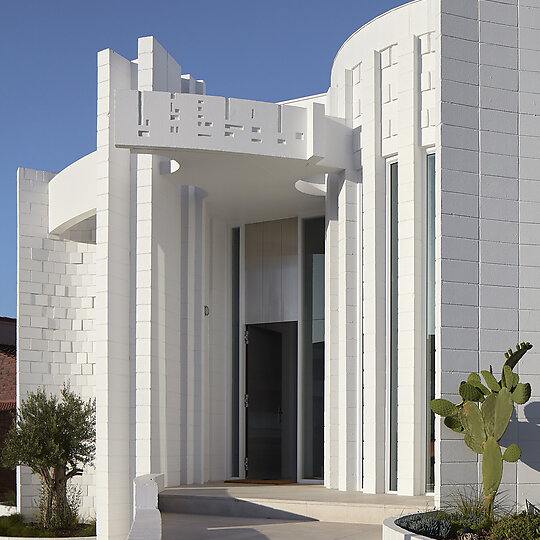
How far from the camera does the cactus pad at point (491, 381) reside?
829cm

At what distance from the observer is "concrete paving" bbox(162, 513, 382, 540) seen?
29.9 ft

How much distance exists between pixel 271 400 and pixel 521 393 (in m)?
7.51

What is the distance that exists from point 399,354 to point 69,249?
772 centimetres

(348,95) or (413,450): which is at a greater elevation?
(348,95)

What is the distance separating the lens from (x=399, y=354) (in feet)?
37.1

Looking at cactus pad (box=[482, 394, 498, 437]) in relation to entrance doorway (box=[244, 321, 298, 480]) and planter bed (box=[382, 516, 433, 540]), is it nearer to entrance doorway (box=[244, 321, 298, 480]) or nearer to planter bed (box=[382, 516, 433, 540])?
planter bed (box=[382, 516, 433, 540])

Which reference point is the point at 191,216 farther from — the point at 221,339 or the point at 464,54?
the point at 464,54

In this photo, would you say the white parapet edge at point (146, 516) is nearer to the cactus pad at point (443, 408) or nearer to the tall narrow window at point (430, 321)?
the cactus pad at point (443, 408)

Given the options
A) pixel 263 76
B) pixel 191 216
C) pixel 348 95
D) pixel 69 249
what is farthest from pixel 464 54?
pixel 69 249

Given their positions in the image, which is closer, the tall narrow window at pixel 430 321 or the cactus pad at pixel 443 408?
the cactus pad at pixel 443 408

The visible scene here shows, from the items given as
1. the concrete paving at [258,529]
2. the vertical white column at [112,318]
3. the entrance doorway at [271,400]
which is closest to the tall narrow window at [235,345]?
the entrance doorway at [271,400]

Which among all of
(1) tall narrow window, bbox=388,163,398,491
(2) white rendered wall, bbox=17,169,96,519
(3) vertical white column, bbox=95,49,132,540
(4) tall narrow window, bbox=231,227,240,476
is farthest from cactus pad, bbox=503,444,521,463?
(2) white rendered wall, bbox=17,169,96,519

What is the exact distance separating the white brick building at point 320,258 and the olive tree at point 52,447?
97cm

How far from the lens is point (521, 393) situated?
8.17m
